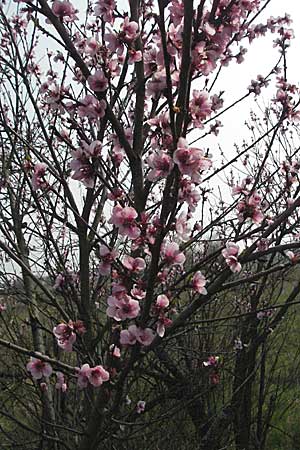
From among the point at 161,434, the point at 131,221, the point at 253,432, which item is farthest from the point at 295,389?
the point at 131,221

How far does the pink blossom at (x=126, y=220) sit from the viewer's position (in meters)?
1.91

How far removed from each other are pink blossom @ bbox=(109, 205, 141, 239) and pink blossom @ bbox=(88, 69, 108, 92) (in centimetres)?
47

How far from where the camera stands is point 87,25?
377cm

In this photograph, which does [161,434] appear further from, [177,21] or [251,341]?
[177,21]

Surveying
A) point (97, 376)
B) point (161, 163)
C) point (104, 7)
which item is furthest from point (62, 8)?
point (97, 376)

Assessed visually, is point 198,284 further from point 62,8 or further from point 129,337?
point 62,8

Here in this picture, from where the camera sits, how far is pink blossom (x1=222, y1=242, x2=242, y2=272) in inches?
83.2

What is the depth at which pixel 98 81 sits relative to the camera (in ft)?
6.44

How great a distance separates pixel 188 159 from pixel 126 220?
16.7 inches

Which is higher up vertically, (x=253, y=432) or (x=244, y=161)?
(x=244, y=161)

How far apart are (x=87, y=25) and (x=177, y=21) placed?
6.59 ft

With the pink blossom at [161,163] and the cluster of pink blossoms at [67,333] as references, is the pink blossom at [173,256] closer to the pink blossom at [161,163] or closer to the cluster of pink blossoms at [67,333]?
the pink blossom at [161,163]

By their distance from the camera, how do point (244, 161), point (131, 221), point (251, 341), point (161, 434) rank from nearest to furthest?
point (131, 221) < point (161, 434) < point (251, 341) < point (244, 161)

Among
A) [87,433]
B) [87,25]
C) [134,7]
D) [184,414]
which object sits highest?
[87,25]
